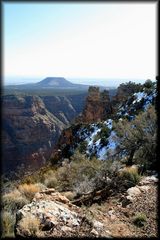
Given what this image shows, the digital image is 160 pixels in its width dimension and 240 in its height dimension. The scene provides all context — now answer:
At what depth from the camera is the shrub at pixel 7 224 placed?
505 centimetres

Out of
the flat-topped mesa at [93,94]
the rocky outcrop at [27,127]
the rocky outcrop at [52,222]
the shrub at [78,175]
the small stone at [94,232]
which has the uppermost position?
the flat-topped mesa at [93,94]

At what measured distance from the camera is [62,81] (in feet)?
169

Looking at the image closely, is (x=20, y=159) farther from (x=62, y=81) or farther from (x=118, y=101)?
(x=118, y=101)

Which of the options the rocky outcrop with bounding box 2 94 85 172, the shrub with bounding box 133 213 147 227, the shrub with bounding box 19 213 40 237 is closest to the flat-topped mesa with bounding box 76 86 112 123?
the rocky outcrop with bounding box 2 94 85 172

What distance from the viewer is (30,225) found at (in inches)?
193

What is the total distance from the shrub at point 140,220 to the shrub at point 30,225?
1.68 m

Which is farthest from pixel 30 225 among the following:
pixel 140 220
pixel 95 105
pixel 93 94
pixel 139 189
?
pixel 93 94

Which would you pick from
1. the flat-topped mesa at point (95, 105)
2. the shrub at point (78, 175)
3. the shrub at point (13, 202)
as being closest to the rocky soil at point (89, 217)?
the shrub at point (13, 202)

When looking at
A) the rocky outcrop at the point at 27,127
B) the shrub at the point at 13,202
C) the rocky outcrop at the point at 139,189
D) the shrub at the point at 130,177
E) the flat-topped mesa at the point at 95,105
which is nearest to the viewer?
the shrub at the point at 13,202

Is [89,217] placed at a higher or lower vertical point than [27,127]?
higher

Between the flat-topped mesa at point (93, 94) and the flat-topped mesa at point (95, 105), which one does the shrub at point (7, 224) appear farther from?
the flat-topped mesa at point (93, 94)

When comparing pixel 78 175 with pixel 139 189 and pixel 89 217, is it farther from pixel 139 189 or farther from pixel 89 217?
pixel 89 217

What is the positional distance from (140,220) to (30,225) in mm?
1877

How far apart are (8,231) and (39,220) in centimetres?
46
